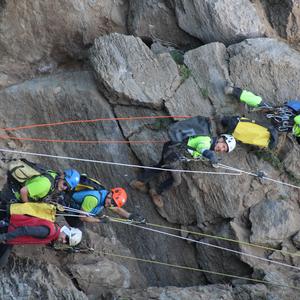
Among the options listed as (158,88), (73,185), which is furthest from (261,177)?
(73,185)

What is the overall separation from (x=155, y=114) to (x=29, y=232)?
4.16 metres

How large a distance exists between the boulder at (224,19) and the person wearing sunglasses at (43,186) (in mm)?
5132

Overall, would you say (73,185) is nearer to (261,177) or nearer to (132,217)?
(132,217)

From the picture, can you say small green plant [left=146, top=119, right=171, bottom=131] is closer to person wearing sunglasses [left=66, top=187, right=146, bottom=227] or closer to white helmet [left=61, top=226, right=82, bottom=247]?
person wearing sunglasses [left=66, top=187, right=146, bottom=227]

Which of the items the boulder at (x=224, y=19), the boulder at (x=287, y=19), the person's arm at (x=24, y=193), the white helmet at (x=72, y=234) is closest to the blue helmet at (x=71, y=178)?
the person's arm at (x=24, y=193)

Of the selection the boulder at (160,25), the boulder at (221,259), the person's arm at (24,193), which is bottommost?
the boulder at (221,259)

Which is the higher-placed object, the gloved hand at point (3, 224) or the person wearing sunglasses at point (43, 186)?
the person wearing sunglasses at point (43, 186)

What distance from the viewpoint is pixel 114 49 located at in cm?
1292

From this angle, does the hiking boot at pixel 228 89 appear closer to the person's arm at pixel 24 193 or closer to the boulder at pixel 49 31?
the boulder at pixel 49 31

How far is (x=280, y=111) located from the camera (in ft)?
39.1

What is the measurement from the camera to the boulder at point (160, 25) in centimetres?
1389

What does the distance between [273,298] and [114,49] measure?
6.31 m

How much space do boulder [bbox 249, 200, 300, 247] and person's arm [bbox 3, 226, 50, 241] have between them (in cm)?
425

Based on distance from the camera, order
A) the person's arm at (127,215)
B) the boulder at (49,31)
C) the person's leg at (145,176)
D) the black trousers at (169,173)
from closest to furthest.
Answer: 1. the person's arm at (127,215)
2. the black trousers at (169,173)
3. the person's leg at (145,176)
4. the boulder at (49,31)
